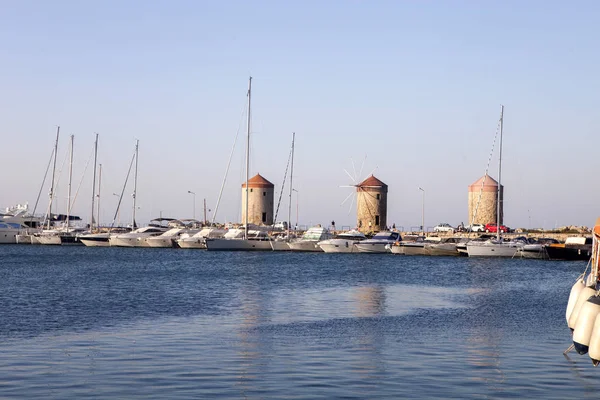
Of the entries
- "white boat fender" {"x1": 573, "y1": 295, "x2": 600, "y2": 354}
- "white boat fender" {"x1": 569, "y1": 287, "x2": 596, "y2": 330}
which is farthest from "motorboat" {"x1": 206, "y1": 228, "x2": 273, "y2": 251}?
"white boat fender" {"x1": 573, "y1": 295, "x2": 600, "y2": 354}

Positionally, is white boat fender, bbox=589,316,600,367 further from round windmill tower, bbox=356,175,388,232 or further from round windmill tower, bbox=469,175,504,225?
round windmill tower, bbox=356,175,388,232

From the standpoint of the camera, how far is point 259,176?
11862 centimetres

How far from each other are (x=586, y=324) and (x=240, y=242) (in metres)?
59.8

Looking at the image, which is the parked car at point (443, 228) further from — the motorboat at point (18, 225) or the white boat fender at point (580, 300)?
the white boat fender at point (580, 300)

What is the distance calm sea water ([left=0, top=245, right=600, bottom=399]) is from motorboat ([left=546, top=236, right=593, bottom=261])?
2395 centimetres

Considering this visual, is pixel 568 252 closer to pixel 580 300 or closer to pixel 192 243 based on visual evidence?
pixel 192 243

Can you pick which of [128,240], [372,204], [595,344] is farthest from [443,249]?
[595,344]

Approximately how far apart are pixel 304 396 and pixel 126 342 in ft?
22.1

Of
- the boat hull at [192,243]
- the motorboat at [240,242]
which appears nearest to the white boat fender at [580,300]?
the motorboat at [240,242]

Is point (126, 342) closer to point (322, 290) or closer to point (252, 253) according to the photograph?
point (322, 290)

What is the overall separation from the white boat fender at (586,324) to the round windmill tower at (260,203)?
102305 mm

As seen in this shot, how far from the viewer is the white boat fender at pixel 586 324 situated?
1236cm

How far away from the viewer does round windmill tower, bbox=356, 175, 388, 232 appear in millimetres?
112750

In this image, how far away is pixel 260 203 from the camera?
4567 inches
